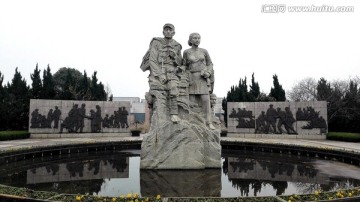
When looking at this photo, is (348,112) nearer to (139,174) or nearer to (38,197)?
(139,174)

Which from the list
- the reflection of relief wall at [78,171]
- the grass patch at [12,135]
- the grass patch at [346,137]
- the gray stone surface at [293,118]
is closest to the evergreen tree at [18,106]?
the grass patch at [12,135]

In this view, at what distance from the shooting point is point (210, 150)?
827cm

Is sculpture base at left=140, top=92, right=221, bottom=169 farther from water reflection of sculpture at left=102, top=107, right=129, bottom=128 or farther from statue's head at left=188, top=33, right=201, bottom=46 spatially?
water reflection of sculpture at left=102, top=107, right=129, bottom=128

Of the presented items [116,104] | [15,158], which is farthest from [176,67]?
[116,104]

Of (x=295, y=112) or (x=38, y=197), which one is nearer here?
(x=38, y=197)

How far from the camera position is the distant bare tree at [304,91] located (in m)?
41.5

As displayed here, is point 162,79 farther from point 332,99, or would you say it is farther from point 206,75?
point 332,99

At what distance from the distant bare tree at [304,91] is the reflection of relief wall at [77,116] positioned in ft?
100

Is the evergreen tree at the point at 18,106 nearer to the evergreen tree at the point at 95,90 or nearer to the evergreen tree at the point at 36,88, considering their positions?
the evergreen tree at the point at 36,88

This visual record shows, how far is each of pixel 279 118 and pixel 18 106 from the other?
21.7m

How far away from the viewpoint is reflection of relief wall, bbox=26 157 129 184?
720cm

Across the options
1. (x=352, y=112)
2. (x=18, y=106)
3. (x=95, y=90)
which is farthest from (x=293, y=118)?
(x=18, y=106)

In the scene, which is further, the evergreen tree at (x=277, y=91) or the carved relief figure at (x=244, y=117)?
the evergreen tree at (x=277, y=91)

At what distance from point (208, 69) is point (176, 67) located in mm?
1042
